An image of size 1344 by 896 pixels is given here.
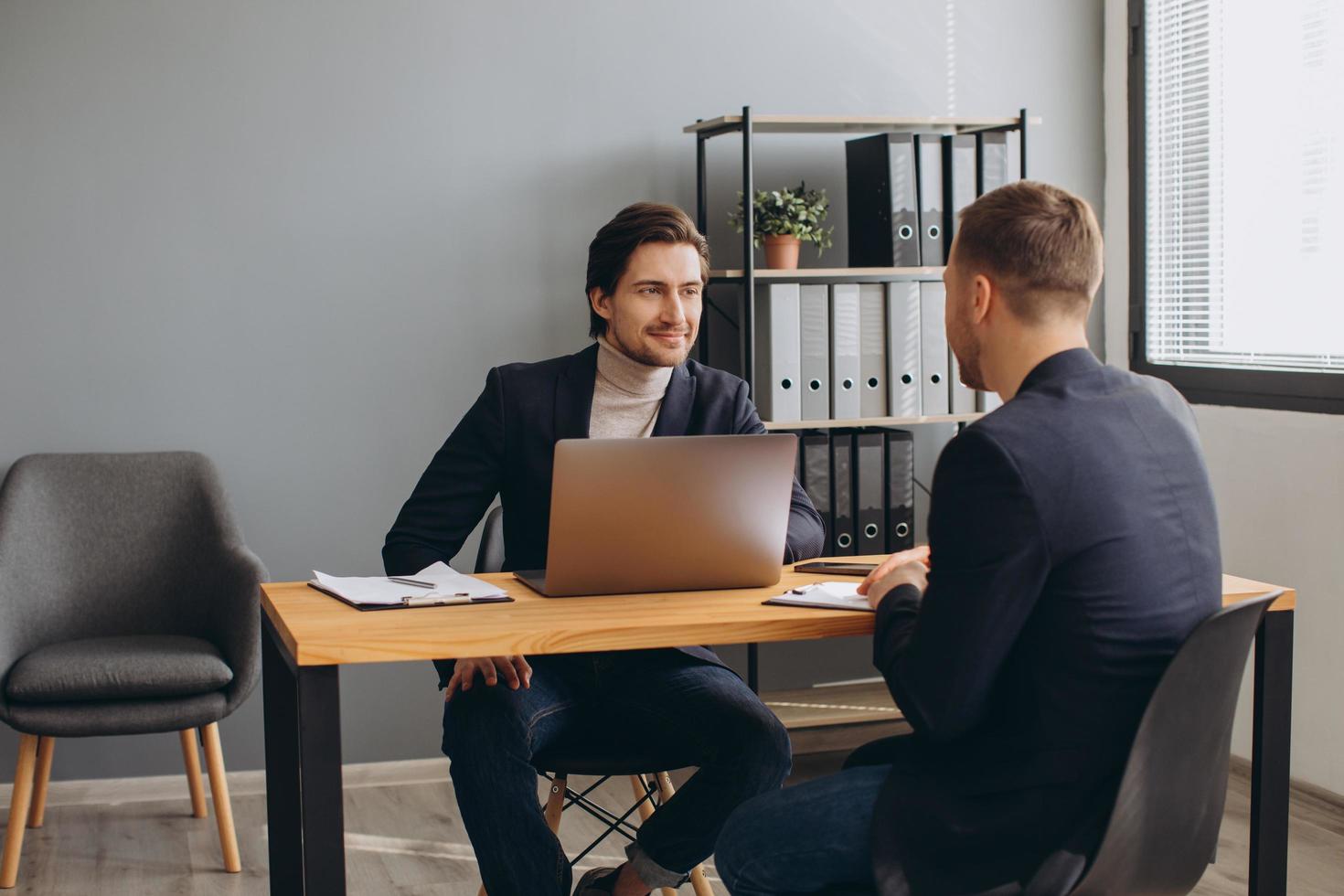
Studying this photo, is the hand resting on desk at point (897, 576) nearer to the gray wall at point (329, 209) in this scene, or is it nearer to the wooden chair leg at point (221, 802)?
the wooden chair leg at point (221, 802)

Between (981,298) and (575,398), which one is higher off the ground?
(981,298)

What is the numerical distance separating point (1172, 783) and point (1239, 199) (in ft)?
8.17

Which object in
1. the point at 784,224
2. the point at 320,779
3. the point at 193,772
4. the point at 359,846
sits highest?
the point at 784,224

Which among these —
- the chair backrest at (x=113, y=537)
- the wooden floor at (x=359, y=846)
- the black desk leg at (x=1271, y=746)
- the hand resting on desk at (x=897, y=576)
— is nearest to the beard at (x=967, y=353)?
the hand resting on desk at (x=897, y=576)

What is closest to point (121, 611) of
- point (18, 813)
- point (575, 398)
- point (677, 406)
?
point (18, 813)

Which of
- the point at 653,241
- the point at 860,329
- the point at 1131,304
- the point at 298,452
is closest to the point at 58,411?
the point at 298,452

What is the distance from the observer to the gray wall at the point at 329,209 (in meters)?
3.34

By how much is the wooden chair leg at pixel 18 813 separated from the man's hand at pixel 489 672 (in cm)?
Answer: 131

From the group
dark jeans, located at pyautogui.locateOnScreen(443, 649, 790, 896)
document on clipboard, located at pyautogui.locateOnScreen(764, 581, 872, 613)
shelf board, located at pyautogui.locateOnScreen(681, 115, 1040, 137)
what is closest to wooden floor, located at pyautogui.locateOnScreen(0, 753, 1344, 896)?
dark jeans, located at pyautogui.locateOnScreen(443, 649, 790, 896)

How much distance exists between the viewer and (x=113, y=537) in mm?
3285

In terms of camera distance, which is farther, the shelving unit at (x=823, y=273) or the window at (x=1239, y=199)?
the shelving unit at (x=823, y=273)

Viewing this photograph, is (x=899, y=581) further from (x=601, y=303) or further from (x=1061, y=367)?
(x=601, y=303)

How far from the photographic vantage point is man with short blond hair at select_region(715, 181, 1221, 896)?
144cm

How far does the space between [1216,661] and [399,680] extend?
251 centimetres
